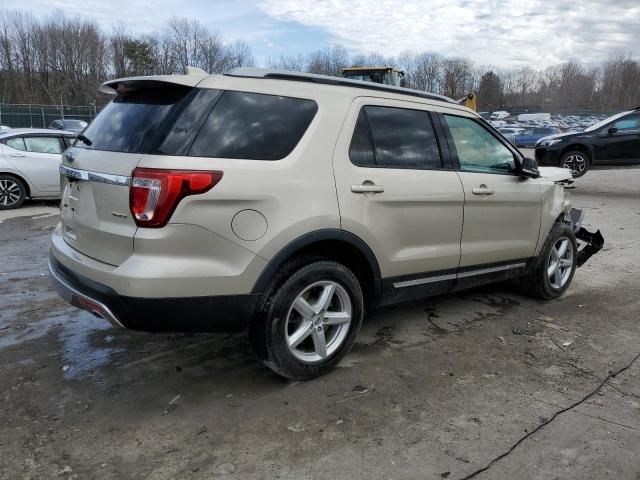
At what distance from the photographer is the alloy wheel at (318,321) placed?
3.42 m

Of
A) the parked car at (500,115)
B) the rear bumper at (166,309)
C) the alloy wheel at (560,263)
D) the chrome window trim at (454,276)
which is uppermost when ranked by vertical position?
the parked car at (500,115)

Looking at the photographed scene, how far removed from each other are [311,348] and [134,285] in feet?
4.33

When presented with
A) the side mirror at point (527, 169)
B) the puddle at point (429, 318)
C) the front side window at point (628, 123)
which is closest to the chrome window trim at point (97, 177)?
the puddle at point (429, 318)

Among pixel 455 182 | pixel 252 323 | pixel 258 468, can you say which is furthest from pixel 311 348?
pixel 455 182

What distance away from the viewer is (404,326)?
4645mm

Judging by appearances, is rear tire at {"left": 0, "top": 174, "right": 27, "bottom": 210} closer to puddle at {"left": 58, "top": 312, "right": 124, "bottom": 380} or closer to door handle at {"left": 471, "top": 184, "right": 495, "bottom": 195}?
puddle at {"left": 58, "top": 312, "right": 124, "bottom": 380}

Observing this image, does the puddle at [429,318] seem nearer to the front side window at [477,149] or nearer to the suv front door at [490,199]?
the suv front door at [490,199]

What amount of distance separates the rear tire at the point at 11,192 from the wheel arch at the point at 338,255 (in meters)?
9.24

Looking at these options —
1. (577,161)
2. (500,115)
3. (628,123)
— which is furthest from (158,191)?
(500,115)

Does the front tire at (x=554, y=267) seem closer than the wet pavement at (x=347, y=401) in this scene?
No

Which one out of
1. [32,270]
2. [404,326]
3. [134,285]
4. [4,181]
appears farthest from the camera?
[4,181]

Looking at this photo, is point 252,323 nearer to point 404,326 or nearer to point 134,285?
point 134,285

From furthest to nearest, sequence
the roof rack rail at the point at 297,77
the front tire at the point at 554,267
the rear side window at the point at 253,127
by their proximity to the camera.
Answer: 1. the front tire at the point at 554,267
2. the roof rack rail at the point at 297,77
3. the rear side window at the point at 253,127

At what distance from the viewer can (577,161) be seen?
1432 centimetres
